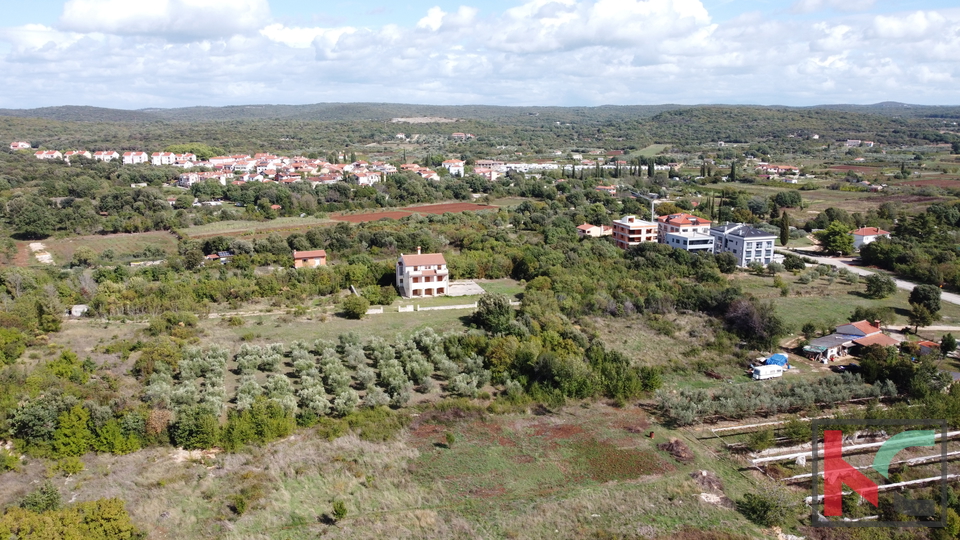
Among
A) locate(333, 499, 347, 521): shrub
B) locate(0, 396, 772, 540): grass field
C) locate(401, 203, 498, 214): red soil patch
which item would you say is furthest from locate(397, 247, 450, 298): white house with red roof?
locate(401, 203, 498, 214): red soil patch

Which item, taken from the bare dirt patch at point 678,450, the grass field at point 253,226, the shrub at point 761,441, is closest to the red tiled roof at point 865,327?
the shrub at point 761,441

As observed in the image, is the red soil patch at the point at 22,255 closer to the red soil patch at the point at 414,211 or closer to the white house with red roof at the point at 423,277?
the red soil patch at the point at 414,211

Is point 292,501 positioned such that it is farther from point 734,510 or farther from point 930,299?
point 930,299

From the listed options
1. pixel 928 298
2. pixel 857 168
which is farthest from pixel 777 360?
pixel 857 168

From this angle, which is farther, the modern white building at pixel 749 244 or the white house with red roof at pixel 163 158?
the white house with red roof at pixel 163 158

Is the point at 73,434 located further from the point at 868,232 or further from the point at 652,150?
the point at 652,150

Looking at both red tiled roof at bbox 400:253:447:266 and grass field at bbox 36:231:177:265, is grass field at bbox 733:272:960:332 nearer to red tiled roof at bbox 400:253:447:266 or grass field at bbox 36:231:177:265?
red tiled roof at bbox 400:253:447:266
